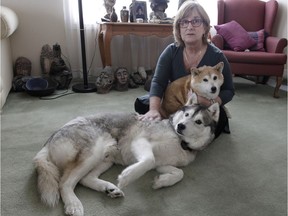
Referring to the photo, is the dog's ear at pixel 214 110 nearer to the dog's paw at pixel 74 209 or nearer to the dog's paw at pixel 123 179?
the dog's paw at pixel 123 179

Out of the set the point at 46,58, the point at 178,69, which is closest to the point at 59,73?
the point at 46,58

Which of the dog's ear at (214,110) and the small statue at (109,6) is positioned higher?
the small statue at (109,6)

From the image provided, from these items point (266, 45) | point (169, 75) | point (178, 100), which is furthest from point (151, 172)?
point (266, 45)

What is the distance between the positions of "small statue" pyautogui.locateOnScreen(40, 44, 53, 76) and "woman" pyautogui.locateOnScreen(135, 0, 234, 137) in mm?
1793

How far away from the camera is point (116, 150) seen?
58.0 inches

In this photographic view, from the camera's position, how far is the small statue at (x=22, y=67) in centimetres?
308

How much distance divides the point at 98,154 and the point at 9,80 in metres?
1.90

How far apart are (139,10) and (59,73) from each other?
1230mm

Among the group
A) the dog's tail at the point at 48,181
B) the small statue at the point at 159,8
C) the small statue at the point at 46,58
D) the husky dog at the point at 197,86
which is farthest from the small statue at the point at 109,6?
the dog's tail at the point at 48,181

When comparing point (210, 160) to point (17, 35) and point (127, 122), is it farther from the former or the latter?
point (17, 35)

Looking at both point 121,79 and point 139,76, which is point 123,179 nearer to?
point 121,79

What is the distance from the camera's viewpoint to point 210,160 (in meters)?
1.63

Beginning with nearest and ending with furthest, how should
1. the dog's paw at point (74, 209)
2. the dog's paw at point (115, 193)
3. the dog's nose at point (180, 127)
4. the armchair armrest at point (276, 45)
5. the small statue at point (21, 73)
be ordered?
the dog's paw at point (74, 209), the dog's paw at point (115, 193), the dog's nose at point (180, 127), the small statue at point (21, 73), the armchair armrest at point (276, 45)

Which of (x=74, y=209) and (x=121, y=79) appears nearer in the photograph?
(x=74, y=209)
